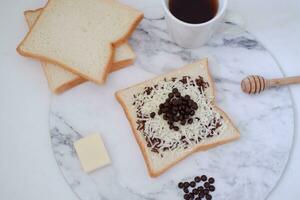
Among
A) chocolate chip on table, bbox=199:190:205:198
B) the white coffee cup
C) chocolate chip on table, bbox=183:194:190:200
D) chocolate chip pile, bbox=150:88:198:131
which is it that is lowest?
chocolate chip on table, bbox=199:190:205:198

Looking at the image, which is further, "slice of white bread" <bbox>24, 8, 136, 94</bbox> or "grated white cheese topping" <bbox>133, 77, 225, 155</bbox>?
"slice of white bread" <bbox>24, 8, 136, 94</bbox>

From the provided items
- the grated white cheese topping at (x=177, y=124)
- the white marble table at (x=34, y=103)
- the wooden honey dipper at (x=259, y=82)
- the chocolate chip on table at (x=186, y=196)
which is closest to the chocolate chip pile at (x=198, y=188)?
the chocolate chip on table at (x=186, y=196)

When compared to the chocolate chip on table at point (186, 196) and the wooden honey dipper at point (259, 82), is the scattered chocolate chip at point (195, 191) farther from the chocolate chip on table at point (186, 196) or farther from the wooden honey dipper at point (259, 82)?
the wooden honey dipper at point (259, 82)

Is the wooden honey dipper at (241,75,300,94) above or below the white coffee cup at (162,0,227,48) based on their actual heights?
below

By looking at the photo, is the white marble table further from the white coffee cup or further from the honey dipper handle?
the white coffee cup

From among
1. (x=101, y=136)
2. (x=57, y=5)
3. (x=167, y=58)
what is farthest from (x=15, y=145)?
(x=167, y=58)

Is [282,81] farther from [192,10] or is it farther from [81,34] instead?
[81,34]

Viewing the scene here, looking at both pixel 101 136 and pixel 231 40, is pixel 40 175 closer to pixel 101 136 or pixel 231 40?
pixel 101 136

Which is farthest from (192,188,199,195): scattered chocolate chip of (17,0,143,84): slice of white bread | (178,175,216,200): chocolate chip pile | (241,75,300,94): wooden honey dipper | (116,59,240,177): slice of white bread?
(17,0,143,84): slice of white bread
